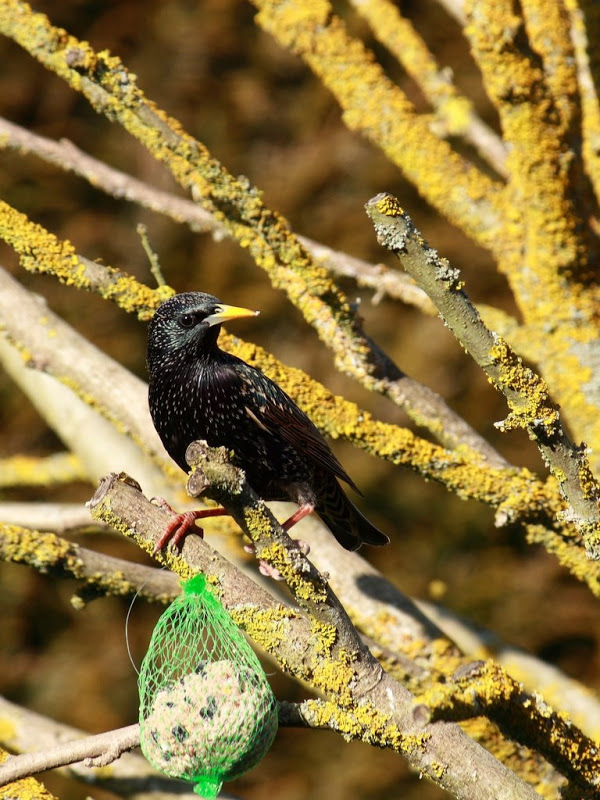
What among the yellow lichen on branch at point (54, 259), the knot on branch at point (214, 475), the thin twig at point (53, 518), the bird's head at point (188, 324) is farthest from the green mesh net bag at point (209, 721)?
the thin twig at point (53, 518)

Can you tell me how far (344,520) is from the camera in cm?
325

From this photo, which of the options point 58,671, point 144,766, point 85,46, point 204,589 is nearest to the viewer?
point 204,589

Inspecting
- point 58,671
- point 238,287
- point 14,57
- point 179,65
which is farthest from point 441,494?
point 14,57

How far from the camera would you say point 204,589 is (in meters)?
2.32

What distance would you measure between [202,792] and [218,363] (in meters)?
1.04

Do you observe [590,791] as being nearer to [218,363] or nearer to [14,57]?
[218,363]

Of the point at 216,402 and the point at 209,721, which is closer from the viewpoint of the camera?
the point at 209,721

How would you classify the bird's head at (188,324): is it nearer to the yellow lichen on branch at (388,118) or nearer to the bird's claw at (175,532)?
the bird's claw at (175,532)

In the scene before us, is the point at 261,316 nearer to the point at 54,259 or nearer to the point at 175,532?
the point at 54,259

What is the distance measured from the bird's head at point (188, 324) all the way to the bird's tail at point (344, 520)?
0.59 m

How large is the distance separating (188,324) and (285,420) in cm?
35

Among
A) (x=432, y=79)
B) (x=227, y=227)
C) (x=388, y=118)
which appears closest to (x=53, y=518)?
(x=227, y=227)

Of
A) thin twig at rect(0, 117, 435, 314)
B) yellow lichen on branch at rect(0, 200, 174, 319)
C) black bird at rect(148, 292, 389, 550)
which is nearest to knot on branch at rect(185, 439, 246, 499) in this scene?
black bird at rect(148, 292, 389, 550)

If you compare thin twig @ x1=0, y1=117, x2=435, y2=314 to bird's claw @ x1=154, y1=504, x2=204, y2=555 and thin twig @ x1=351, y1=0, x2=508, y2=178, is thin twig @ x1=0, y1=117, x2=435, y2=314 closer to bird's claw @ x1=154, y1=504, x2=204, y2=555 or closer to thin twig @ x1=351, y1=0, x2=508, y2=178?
thin twig @ x1=351, y1=0, x2=508, y2=178
